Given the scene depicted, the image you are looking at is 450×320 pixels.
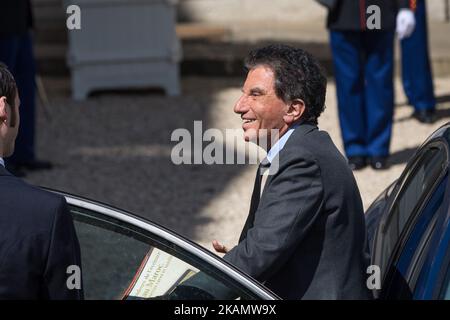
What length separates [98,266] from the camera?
5.83 m

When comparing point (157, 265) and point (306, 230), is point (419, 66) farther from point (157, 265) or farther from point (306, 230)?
point (157, 265)

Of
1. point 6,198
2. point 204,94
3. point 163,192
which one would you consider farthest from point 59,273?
point 204,94

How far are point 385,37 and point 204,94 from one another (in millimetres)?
3079

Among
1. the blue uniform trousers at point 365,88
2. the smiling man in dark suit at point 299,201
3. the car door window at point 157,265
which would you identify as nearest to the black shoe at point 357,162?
the blue uniform trousers at point 365,88

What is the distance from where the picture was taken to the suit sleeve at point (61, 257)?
2672mm

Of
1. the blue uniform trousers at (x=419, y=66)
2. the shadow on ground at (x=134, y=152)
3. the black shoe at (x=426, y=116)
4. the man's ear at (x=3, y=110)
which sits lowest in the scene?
the shadow on ground at (x=134, y=152)

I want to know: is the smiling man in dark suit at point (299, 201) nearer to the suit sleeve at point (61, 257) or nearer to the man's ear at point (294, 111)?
the man's ear at point (294, 111)

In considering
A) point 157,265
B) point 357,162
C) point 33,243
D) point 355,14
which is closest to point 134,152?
point 357,162

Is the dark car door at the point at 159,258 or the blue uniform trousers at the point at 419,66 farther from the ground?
the dark car door at the point at 159,258

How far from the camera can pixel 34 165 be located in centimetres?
813

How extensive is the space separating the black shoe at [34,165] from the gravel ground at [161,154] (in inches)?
2.1

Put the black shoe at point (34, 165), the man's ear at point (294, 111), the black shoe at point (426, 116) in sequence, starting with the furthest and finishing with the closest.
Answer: the black shoe at point (426, 116), the black shoe at point (34, 165), the man's ear at point (294, 111)

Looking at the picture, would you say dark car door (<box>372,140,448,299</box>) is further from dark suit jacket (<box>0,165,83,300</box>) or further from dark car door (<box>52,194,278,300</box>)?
dark suit jacket (<box>0,165,83,300</box>)
